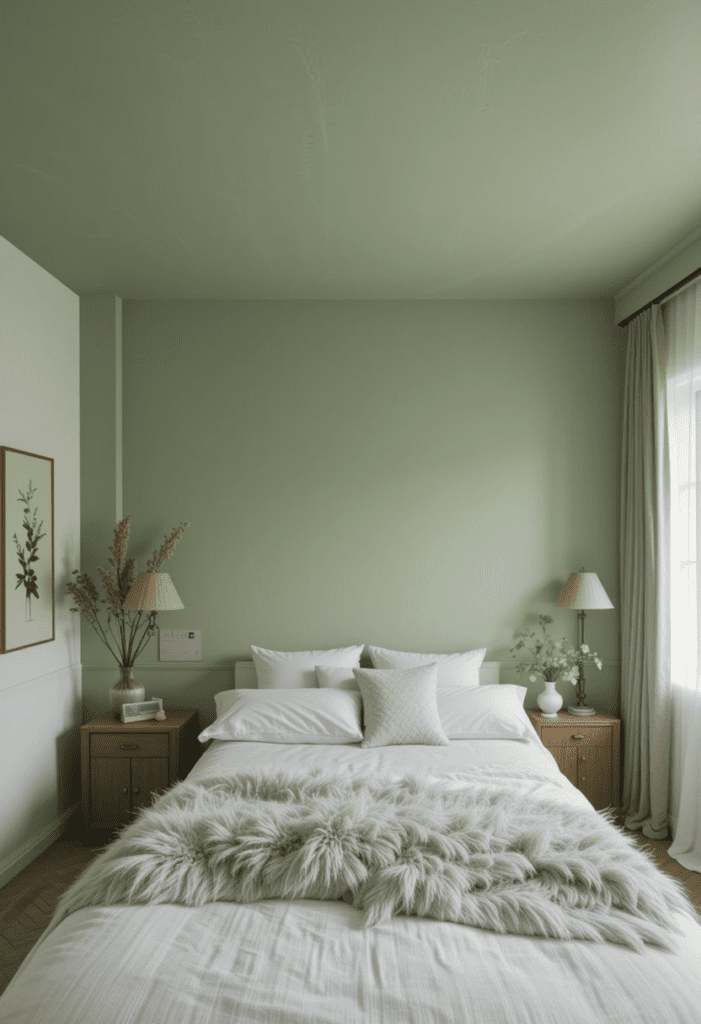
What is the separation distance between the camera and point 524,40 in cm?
190

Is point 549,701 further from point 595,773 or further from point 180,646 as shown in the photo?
point 180,646

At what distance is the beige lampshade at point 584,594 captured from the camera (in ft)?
12.1

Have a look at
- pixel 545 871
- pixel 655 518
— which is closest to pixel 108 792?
pixel 545 871

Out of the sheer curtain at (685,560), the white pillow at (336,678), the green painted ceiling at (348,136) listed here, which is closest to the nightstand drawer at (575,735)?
the sheer curtain at (685,560)

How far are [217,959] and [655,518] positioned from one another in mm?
2944

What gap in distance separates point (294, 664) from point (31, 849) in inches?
59.8

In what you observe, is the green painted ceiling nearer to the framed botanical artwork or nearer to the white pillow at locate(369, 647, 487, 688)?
the framed botanical artwork

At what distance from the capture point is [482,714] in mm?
3309

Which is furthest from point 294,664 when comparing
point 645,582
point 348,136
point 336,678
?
point 348,136

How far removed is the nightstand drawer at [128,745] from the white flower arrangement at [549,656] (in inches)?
78.1

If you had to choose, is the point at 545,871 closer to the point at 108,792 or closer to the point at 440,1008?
the point at 440,1008

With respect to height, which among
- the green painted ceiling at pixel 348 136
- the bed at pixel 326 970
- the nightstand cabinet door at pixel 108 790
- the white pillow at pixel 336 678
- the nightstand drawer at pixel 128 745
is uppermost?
the green painted ceiling at pixel 348 136

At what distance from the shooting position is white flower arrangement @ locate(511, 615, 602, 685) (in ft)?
12.3

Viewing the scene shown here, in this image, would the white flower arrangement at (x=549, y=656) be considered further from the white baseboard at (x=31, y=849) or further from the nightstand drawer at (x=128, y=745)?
the white baseboard at (x=31, y=849)
